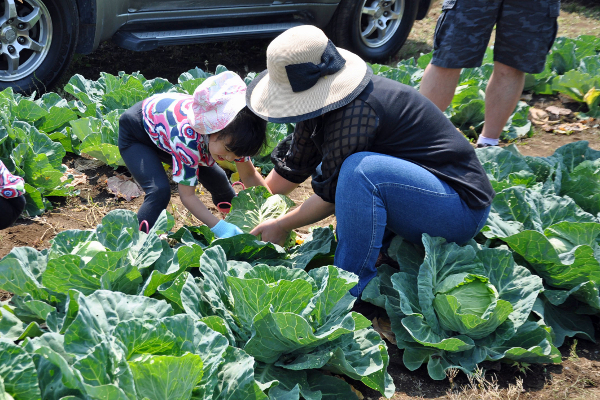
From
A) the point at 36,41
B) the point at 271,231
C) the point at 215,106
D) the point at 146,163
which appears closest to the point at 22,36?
the point at 36,41

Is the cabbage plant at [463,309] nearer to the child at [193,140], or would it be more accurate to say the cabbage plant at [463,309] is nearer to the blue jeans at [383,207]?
the blue jeans at [383,207]

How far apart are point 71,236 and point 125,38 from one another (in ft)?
10.5

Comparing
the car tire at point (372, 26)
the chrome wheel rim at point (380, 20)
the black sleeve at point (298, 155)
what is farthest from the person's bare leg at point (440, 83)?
the chrome wheel rim at point (380, 20)

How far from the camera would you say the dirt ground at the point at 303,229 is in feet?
8.11

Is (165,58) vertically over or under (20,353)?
under

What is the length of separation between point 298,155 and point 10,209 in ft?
5.40

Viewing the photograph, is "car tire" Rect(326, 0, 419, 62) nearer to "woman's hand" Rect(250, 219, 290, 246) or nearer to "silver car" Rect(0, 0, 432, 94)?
"silver car" Rect(0, 0, 432, 94)

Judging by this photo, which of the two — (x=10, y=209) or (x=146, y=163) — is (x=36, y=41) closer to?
(x=10, y=209)

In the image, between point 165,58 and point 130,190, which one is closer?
point 130,190

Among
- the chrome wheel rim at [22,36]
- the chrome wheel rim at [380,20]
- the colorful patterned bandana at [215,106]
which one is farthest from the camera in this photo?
the chrome wheel rim at [380,20]

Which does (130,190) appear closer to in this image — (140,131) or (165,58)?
(140,131)

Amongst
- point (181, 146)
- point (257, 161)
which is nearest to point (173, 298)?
point (181, 146)

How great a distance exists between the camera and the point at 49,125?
4.18 meters

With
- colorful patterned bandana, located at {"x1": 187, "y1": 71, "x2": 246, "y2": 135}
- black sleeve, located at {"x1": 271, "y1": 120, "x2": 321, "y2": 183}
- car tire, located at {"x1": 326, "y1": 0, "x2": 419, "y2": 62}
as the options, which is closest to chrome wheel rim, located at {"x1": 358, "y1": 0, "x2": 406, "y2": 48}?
car tire, located at {"x1": 326, "y1": 0, "x2": 419, "y2": 62}
